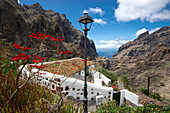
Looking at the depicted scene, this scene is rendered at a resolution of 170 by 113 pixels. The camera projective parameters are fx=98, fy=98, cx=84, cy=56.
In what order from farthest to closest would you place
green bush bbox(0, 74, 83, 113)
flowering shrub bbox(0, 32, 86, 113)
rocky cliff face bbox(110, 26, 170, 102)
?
rocky cliff face bbox(110, 26, 170, 102), green bush bbox(0, 74, 83, 113), flowering shrub bbox(0, 32, 86, 113)

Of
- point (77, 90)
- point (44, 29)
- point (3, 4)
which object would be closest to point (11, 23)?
point (3, 4)

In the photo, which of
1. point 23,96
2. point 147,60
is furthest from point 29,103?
point 147,60

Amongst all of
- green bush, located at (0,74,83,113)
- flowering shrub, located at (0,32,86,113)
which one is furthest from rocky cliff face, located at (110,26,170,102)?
flowering shrub, located at (0,32,86,113)

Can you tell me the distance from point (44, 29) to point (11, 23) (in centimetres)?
1223

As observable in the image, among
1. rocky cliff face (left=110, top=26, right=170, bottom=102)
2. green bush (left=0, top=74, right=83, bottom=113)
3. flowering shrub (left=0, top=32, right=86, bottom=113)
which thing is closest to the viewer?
flowering shrub (left=0, top=32, right=86, bottom=113)

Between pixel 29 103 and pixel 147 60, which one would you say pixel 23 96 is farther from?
pixel 147 60

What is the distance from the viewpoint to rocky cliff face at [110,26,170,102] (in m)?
38.9

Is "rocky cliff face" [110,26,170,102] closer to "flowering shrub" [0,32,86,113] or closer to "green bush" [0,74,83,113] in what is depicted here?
"green bush" [0,74,83,113]

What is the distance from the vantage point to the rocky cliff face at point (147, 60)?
38.9 meters

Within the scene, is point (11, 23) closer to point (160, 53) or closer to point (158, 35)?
point (160, 53)

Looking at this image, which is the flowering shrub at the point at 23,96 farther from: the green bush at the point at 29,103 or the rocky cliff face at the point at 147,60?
the rocky cliff face at the point at 147,60

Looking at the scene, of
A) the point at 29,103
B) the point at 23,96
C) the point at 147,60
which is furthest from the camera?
the point at 147,60

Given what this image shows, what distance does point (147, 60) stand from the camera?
184ft

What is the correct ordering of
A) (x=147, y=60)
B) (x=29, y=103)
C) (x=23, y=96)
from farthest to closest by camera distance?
(x=147, y=60) < (x=23, y=96) < (x=29, y=103)
